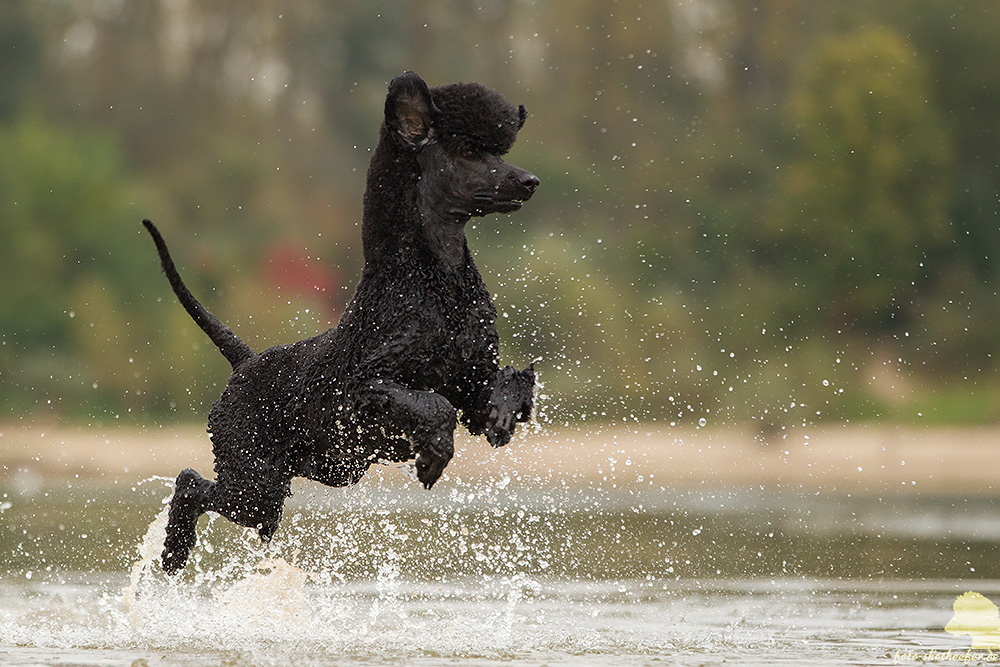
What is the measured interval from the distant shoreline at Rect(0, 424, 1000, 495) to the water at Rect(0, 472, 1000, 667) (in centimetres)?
465

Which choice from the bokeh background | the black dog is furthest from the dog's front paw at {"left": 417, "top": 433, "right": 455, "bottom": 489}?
the bokeh background

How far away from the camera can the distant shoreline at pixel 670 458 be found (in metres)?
17.4

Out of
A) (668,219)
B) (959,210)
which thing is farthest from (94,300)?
(959,210)

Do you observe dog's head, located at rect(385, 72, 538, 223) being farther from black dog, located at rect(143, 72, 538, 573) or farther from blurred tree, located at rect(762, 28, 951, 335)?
blurred tree, located at rect(762, 28, 951, 335)

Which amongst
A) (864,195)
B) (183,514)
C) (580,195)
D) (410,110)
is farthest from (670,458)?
(410,110)

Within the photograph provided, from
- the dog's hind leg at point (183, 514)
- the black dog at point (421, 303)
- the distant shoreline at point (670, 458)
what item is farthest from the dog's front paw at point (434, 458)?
the distant shoreline at point (670, 458)

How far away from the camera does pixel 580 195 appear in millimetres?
27719

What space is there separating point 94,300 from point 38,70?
8590 millimetres

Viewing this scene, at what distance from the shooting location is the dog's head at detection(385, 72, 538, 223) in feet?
19.0

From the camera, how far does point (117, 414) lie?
21375mm

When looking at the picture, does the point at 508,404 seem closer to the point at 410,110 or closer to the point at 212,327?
the point at 410,110

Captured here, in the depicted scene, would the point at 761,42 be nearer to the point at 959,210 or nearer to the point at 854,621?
the point at 959,210

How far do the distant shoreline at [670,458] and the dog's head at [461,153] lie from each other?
11208mm

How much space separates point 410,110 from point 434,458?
51.3 inches
